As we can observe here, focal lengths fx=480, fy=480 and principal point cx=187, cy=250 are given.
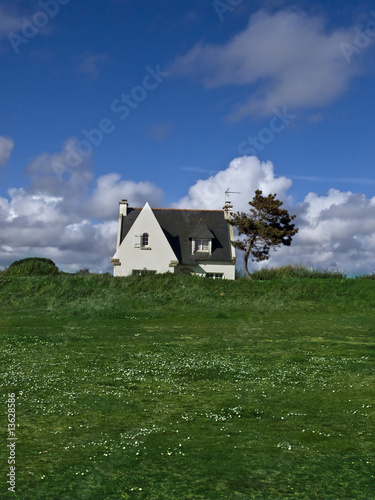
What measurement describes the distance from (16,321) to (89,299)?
7.15 metres

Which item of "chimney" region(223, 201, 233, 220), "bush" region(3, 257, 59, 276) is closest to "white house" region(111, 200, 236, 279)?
"chimney" region(223, 201, 233, 220)

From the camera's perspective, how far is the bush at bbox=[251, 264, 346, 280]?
134 feet

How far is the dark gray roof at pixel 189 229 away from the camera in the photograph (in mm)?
50281

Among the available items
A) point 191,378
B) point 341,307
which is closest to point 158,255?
point 341,307

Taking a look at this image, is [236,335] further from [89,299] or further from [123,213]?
[123,213]

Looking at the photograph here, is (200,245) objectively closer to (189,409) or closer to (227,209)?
(227,209)

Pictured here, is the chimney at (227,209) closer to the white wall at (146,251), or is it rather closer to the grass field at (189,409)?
the white wall at (146,251)

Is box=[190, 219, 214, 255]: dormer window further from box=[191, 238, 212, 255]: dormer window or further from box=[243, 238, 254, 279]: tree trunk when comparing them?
box=[243, 238, 254, 279]: tree trunk

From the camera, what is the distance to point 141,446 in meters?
7.51

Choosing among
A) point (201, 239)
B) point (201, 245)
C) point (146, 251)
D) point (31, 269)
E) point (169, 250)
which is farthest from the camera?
point (201, 245)

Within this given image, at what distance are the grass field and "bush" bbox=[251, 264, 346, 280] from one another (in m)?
16.0

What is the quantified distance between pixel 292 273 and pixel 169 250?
12953 mm

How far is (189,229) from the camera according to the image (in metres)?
53.1

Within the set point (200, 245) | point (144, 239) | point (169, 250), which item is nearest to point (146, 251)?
point (144, 239)
